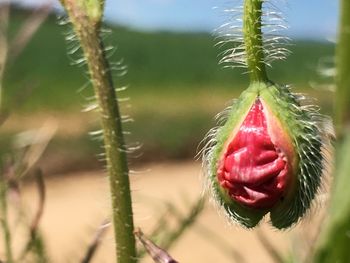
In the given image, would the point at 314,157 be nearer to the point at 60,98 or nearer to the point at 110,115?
the point at 110,115

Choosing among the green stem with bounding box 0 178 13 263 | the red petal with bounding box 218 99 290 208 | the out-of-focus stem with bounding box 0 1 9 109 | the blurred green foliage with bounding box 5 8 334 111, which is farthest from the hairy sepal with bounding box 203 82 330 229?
the blurred green foliage with bounding box 5 8 334 111

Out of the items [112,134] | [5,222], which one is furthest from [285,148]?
[5,222]

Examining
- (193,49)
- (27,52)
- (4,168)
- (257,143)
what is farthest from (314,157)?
(193,49)

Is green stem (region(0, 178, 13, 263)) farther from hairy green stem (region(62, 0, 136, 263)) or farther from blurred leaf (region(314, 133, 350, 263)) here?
blurred leaf (region(314, 133, 350, 263))

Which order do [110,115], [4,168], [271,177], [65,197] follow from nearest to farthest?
[271,177]
[110,115]
[4,168]
[65,197]

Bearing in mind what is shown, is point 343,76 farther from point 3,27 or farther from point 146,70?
point 146,70

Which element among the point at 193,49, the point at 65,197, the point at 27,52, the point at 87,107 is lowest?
the point at 193,49

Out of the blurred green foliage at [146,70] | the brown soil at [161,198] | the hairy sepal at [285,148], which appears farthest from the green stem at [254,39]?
the blurred green foliage at [146,70]
